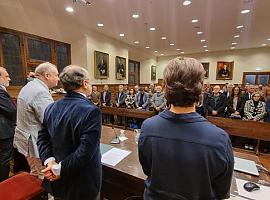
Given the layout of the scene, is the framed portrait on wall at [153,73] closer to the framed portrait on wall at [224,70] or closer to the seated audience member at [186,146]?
the framed portrait on wall at [224,70]

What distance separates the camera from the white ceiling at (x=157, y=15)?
4.45 metres

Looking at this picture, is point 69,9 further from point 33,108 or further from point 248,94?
point 248,94

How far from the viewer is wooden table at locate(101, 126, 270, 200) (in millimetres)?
1225

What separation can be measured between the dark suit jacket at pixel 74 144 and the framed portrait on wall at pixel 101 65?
6.18 metres

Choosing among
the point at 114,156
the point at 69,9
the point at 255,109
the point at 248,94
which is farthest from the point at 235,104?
the point at 69,9

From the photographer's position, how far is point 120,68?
8672 mm

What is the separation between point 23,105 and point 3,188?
0.68 meters

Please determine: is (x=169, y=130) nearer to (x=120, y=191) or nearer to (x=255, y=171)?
(x=255, y=171)

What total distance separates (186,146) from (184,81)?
0.80 feet

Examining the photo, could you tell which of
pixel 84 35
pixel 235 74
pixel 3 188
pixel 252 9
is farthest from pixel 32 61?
pixel 235 74

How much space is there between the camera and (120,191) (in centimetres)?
163

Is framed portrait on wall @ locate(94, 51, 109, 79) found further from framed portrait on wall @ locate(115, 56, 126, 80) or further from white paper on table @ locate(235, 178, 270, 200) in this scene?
white paper on table @ locate(235, 178, 270, 200)

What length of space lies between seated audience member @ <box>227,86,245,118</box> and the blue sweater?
152 inches

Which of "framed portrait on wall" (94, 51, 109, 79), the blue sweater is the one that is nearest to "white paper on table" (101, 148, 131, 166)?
the blue sweater
